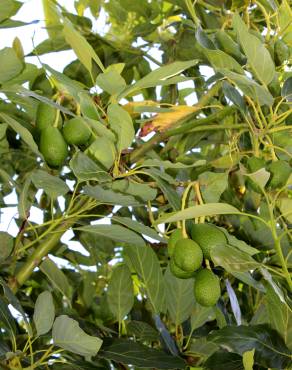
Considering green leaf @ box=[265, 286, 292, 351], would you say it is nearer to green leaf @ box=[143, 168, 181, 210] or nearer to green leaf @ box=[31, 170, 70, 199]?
green leaf @ box=[143, 168, 181, 210]

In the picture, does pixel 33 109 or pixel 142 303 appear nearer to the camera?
pixel 33 109

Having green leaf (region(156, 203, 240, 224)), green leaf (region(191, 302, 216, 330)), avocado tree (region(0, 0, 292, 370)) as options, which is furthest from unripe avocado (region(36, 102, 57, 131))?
green leaf (region(191, 302, 216, 330))

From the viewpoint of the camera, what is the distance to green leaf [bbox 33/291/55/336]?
0.86 metres

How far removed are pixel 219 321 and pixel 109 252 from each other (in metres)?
0.45

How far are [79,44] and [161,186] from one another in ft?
0.66

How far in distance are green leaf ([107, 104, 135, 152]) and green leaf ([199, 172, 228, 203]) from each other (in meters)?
0.15


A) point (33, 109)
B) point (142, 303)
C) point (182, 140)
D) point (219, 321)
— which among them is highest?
point (33, 109)

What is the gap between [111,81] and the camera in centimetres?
76

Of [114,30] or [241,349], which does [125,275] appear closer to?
[241,349]

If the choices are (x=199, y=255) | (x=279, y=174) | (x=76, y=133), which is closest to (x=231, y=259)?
(x=199, y=255)

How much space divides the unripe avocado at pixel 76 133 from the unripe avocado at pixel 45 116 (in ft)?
0.10

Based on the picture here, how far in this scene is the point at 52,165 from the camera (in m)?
0.85

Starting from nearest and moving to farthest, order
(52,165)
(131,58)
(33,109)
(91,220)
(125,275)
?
(52,165) < (33,109) < (125,275) < (91,220) < (131,58)

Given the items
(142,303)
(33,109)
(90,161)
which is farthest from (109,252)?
(90,161)
